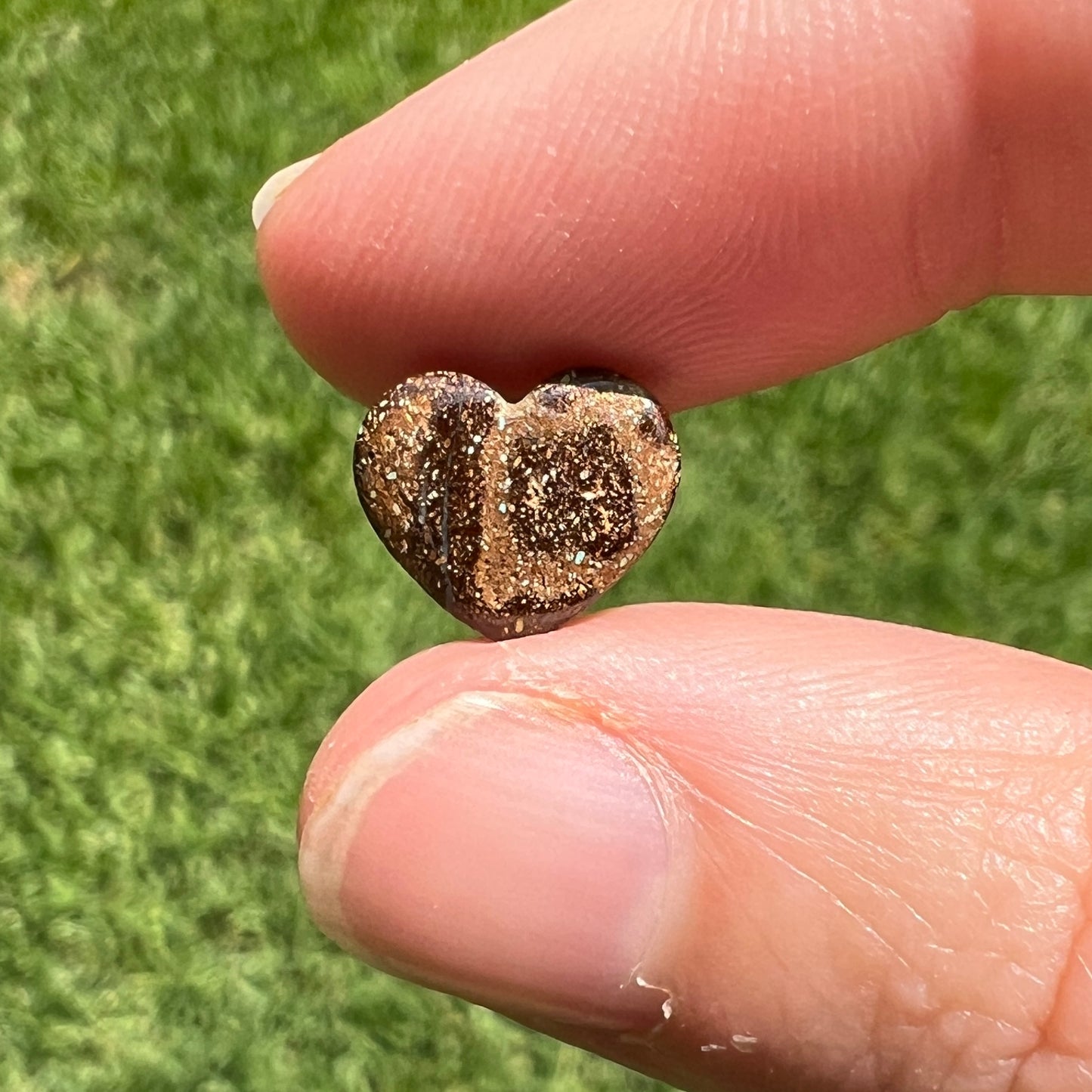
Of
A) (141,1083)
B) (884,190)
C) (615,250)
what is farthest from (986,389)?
(141,1083)

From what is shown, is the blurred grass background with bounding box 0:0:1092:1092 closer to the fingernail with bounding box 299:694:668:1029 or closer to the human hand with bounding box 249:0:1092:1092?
the human hand with bounding box 249:0:1092:1092

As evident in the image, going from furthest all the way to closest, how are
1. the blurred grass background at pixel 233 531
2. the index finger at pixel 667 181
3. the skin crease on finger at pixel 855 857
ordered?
1. the blurred grass background at pixel 233 531
2. the index finger at pixel 667 181
3. the skin crease on finger at pixel 855 857

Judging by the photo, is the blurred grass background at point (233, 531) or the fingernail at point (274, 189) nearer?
the fingernail at point (274, 189)

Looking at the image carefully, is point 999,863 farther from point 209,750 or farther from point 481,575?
point 209,750

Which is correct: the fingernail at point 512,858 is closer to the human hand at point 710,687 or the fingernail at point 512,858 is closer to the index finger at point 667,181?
the human hand at point 710,687

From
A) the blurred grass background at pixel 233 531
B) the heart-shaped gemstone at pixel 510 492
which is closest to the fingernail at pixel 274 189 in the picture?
the heart-shaped gemstone at pixel 510 492

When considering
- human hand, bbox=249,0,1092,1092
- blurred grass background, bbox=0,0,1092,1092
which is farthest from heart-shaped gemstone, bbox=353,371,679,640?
blurred grass background, bbox=0,0,1092,1092

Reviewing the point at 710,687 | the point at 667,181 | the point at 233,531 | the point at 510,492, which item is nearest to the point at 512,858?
the point at 710,687

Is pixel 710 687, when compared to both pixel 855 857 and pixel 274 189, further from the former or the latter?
pixel 274 189
